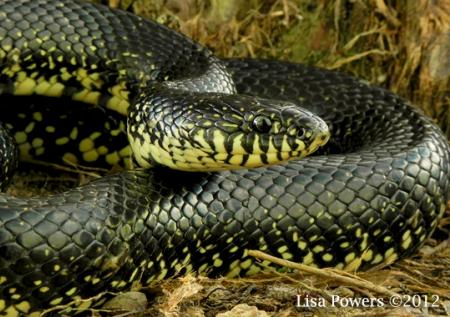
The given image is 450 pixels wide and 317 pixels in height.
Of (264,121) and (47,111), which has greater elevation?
(264,121)

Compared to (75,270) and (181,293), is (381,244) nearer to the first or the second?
(181,293)

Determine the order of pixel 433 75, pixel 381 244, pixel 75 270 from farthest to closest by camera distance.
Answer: pixel 433 75, pixel 381 244, pixel 75 270

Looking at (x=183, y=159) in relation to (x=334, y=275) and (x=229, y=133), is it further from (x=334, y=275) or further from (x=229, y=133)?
(x=334, y=275)

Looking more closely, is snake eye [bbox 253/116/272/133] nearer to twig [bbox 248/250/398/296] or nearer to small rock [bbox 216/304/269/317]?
twig [bbox 248/250/398/296]

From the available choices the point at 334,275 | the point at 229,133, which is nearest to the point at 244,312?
the point at 334,275

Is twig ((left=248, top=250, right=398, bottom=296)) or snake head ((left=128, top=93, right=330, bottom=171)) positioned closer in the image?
twig ((left=248, top=250, right=398, bottom=296))

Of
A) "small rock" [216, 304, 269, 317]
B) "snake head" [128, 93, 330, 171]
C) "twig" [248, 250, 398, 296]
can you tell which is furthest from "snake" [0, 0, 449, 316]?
"small rock" [216, 304, 269, 317]

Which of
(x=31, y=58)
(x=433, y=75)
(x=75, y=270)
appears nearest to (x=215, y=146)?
(x=75, y=270)
